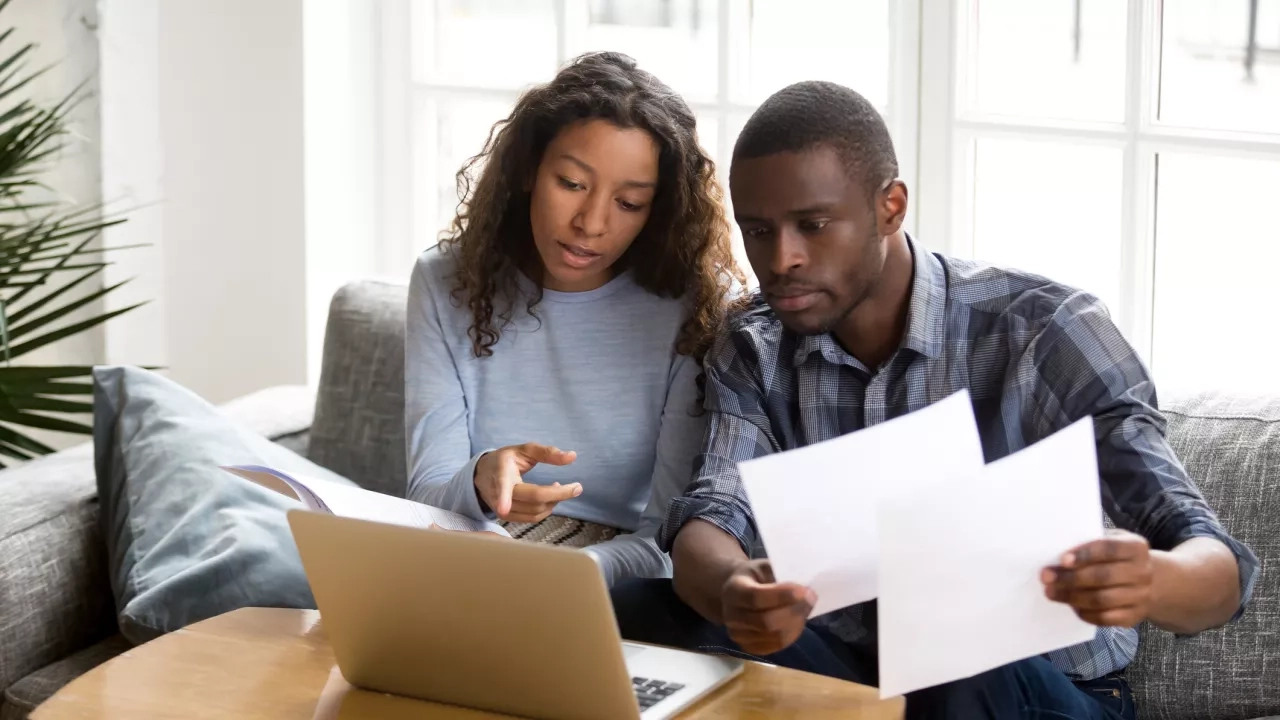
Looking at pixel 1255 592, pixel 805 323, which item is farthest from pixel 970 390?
pixel 1255 592

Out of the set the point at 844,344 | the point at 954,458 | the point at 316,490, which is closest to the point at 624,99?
the point at 844,344

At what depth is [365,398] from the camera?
7.25ft

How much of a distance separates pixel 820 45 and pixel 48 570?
153cm

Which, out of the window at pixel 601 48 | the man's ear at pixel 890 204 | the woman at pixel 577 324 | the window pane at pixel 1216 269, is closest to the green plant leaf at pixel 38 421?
the woman at pixel 577 324

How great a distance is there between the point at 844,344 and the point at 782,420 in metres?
0.11

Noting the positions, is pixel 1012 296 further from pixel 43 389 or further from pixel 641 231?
pixel 43 389

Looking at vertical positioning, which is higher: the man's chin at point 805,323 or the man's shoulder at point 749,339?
the man's chin at point 805,323

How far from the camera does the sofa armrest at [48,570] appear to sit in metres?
1.73

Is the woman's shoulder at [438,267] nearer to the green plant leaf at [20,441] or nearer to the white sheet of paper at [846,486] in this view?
the green plant leaf at [20,441]

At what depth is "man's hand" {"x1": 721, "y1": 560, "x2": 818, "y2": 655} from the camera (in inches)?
45.2

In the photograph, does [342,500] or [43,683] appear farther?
[43,683]

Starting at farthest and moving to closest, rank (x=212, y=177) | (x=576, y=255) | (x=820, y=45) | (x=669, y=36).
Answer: (x=212, y=177) → (x=669, y=36) → (x=820, y=45) → (x=576, y=255)

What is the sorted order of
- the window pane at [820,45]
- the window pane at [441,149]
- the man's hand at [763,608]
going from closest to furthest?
1. the man's hand at [763,608]
2. the window pane at [820,45]
3. the window pane at [441,149]

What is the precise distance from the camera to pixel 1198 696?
5.41ft
